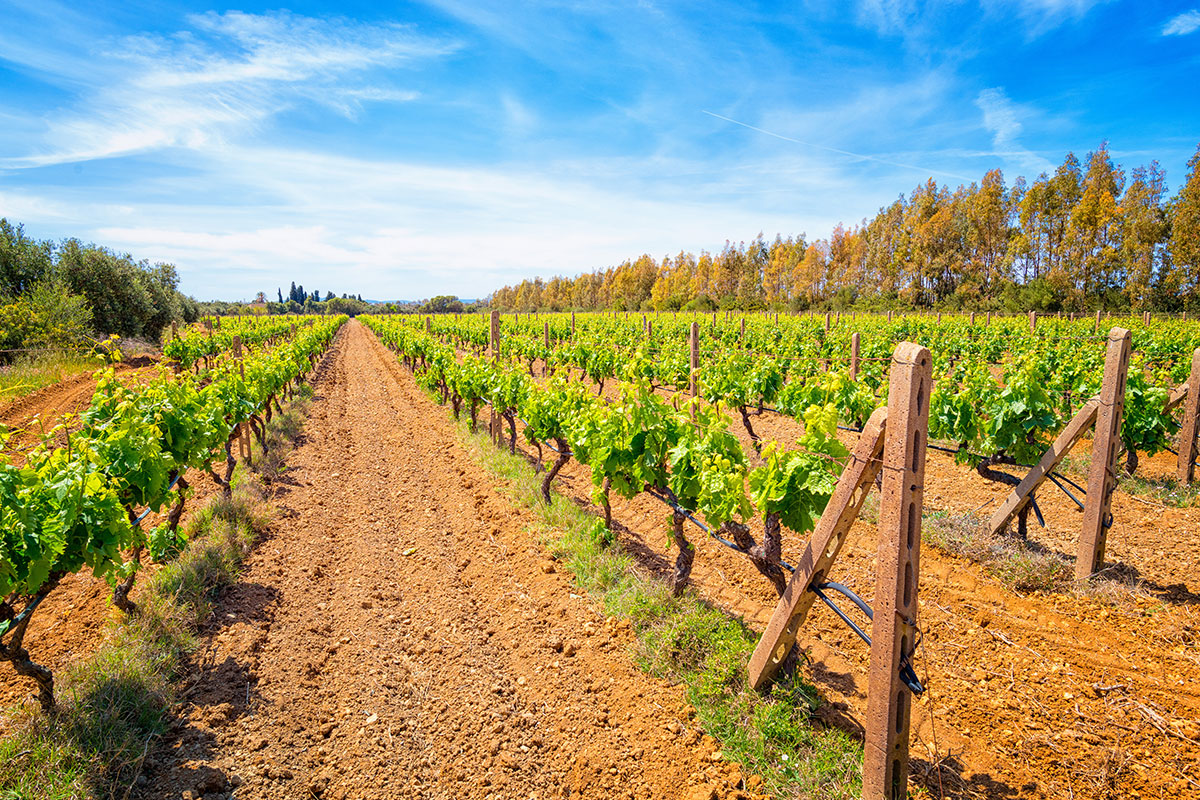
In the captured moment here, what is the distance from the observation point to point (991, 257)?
46.8 m

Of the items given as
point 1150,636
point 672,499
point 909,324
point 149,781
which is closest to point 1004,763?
point 1150,636

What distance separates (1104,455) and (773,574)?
3427mm

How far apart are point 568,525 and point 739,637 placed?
2737mm

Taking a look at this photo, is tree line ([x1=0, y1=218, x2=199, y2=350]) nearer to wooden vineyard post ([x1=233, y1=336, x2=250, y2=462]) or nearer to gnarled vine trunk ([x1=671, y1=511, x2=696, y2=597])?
wooden vineyard post ([x1=233, y1=336, x2=250, y2=462])

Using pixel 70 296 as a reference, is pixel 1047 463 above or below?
below

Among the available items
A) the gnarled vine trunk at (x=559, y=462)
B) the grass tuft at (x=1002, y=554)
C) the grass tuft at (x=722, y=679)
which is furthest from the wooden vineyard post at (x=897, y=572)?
the gnarled vine trunk at (x=559, y=462)

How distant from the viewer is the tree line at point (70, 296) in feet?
61.8

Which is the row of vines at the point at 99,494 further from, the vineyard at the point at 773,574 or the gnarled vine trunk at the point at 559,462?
the gnarled vine trunk at the point at 559,462

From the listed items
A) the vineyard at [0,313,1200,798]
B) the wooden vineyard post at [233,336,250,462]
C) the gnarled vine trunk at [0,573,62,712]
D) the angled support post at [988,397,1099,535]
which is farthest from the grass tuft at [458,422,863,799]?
the wooden vineyard post at [233,336,250,462]

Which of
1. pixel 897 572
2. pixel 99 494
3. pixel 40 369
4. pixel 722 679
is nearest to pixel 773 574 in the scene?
pixel 722 679

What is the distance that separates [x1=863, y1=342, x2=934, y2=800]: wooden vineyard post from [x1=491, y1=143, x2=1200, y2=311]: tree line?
46616 mm

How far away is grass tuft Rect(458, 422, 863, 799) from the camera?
116 inches

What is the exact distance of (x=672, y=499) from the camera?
464cm

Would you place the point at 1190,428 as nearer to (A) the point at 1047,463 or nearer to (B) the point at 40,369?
(A) the point at 1047,463
